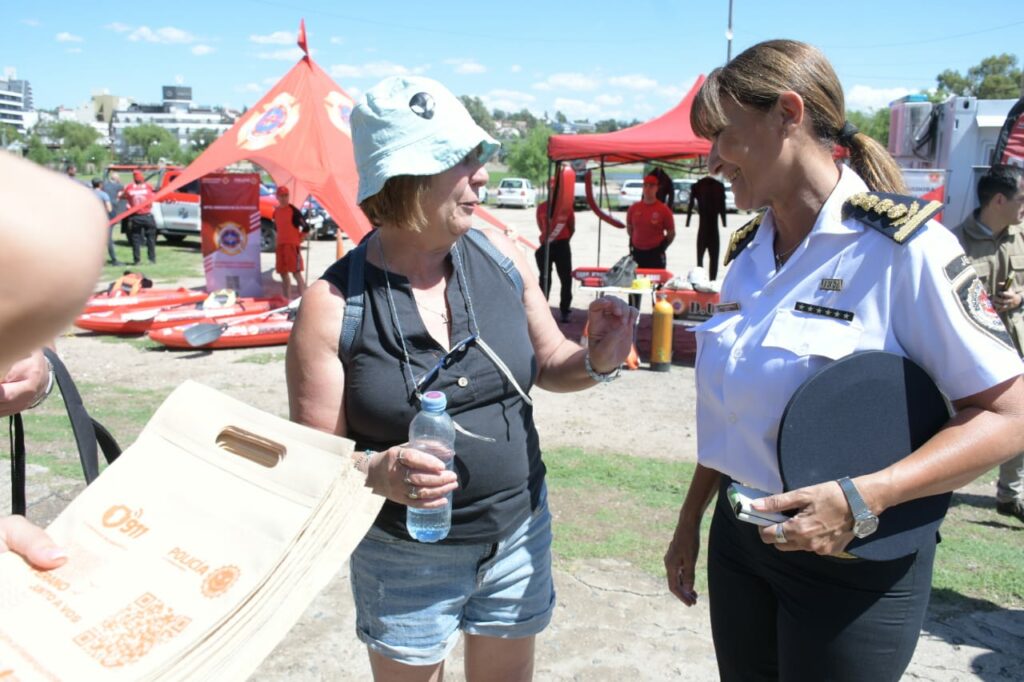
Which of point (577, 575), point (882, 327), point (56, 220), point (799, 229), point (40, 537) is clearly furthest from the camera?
point (577, 575)

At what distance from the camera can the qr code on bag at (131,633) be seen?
1.22 m

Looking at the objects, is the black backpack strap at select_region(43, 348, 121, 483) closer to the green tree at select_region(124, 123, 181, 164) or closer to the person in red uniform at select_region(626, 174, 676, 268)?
the person in red uniform at select_region(626, 174, 676, 268)

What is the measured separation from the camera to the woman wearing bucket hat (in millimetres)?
2043

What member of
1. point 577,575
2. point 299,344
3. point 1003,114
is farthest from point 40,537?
point 1003,114

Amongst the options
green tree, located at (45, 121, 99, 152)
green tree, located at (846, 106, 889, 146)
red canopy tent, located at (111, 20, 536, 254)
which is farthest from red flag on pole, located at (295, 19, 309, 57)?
green tree, located at (45, 121, 99, 152)

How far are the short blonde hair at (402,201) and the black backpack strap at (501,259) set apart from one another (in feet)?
0.94

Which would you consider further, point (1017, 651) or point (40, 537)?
point (1017, 651)

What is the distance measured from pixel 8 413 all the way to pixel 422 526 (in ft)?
3.15

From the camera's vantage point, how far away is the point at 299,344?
2037mm

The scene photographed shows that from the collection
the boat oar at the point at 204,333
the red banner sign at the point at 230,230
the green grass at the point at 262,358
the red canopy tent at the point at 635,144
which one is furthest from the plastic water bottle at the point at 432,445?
the red banner sign at the point at 230,230

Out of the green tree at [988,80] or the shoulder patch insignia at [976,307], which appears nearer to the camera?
the shoulder patch insignia at [976,307]

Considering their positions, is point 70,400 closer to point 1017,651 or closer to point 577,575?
point 577,575

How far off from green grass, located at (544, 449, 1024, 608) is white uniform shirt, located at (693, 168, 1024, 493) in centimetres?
241

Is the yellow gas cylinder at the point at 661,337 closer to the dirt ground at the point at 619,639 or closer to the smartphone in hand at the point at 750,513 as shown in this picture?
the dirt ground at the point at 619,639
